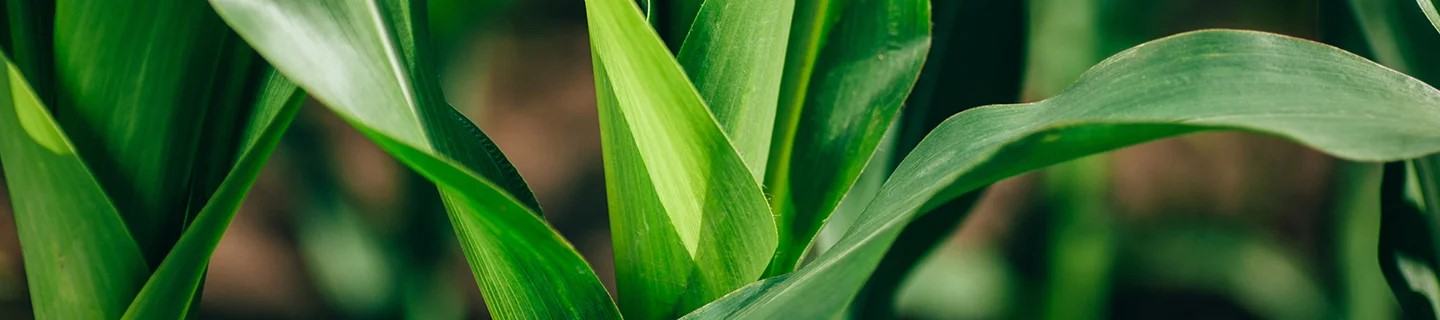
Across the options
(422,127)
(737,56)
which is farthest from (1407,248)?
(422,127)

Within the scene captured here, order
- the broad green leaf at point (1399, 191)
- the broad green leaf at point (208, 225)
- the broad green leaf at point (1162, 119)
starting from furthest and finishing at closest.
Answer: the broad green leaf at point (1399, 191)
the broad green leaf at point (208, 225)
the broad green leaf at point (1162, 119)

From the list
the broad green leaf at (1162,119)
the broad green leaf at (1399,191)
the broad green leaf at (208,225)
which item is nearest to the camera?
the broad green leaf at (1162,119)

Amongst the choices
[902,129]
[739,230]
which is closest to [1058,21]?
[902,129]

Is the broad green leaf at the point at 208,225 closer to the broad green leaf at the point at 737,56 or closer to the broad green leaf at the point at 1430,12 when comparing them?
the broad green leaf at the point at 737,56

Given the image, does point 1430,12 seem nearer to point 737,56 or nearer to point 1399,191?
point 1399,191

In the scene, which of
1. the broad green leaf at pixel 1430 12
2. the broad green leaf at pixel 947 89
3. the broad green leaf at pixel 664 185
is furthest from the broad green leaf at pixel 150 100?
the broad green leaf at pixel 1430 12

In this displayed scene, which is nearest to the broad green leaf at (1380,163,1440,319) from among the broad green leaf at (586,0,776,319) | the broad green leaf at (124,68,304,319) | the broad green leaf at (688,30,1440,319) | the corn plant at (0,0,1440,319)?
the corn plant at (0,0,1440,319)

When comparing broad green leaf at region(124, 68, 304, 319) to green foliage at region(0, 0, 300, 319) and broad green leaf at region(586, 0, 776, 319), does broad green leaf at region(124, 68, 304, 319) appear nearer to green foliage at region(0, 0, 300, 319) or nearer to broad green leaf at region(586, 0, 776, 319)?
green foliage at region(0, 0, 300, 319)
